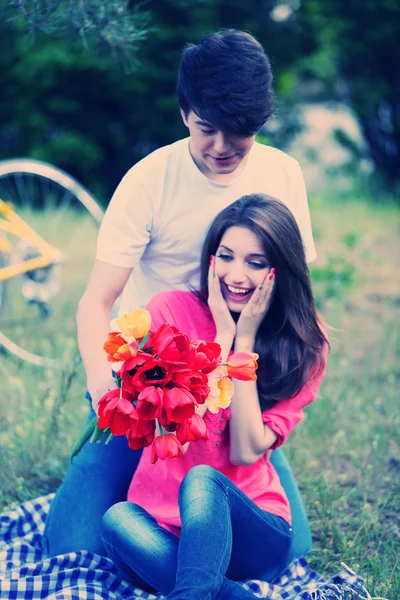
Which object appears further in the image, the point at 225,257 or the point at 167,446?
the point at 225,257

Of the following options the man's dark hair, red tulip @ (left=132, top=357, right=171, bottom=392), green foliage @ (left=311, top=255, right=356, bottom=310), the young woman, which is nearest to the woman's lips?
the young woman

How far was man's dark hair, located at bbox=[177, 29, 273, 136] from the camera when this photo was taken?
1975 millimetres

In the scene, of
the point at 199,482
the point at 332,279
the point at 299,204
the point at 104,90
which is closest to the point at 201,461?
the point at 199,482

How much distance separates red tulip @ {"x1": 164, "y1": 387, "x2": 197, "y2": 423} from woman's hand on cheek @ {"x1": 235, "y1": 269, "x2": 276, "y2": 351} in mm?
520

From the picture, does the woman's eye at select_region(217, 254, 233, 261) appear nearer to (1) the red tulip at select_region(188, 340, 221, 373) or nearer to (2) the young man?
(2) the young man

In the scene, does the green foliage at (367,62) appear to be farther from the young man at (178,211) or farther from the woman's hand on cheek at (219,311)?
the woman's hand on cheek at (219,311)

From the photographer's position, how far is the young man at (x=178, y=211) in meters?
2.01

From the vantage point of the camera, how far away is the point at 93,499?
7.66ft

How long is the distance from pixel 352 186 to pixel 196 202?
651 cm

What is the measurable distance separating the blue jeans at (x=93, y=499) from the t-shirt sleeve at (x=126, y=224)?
593 millimetres

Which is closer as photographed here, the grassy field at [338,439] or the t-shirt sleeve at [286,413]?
the t-shirt sleeve at [286,413]

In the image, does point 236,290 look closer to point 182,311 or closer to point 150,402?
point 182,311

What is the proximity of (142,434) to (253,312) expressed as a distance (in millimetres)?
592

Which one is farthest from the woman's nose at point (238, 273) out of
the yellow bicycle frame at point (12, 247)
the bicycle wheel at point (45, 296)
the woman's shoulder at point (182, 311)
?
the yellow bicycle frame at point (12, 247)
